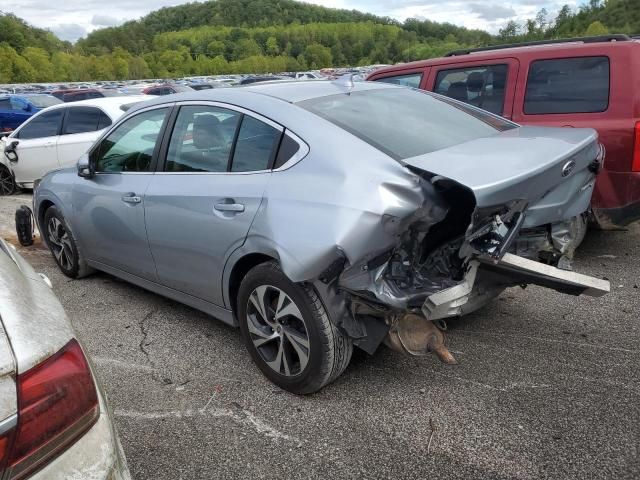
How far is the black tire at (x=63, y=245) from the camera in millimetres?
4652

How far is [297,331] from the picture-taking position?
287 cm

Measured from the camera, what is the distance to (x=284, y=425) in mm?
2730

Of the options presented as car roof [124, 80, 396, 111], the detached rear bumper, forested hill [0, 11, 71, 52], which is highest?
forested hill [0, 11, 71, 52]

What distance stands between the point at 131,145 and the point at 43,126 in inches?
229

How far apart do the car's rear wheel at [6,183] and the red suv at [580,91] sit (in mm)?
7459

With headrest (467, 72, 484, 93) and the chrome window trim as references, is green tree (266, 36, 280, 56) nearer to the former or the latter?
headrest (467, 72, 484, 93)

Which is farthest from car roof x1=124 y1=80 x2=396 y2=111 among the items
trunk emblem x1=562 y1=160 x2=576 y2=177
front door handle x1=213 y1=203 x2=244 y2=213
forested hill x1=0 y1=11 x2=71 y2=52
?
forested hill x1=0 y1=11 x2=71 y2=52

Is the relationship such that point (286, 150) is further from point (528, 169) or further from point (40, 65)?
point (40, 65)

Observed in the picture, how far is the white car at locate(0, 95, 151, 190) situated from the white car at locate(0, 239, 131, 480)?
7048mm

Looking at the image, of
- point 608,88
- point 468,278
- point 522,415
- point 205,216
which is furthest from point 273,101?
point 608,88

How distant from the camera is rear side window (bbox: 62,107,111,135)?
8.12 meters

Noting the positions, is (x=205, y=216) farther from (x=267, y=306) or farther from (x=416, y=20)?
(x=416, y=20)

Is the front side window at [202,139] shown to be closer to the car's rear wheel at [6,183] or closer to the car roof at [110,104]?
the car roof at [110,104]

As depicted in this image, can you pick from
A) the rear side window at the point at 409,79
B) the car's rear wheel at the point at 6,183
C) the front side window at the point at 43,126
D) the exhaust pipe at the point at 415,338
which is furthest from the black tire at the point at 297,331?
the car's rear wheel at the point at 6,183
